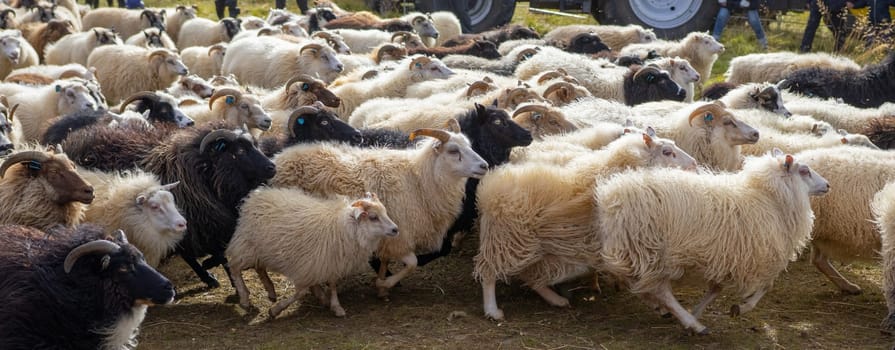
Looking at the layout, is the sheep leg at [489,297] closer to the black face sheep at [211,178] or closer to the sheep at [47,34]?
the black face sheep at [211,178]

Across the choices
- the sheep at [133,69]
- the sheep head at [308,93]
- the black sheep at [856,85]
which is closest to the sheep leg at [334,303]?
the sheep head at [308,93]

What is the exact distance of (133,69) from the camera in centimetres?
1205

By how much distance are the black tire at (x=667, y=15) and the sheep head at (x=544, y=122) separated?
30.6 ft

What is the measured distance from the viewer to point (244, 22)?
16406 mm

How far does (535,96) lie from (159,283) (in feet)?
14.4

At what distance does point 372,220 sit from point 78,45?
→ 936cm

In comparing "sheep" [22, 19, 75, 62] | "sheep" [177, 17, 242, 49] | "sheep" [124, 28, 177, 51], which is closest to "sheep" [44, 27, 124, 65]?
"sheep" [124, 28, 177, 51]

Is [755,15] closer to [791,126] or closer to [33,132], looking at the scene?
[791,126]

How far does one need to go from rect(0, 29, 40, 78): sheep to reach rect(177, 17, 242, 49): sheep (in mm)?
2886

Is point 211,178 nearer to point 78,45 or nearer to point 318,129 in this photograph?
point 318,129

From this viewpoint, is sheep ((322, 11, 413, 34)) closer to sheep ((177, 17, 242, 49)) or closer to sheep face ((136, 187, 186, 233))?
sheep ((177, 17, 242, 49))

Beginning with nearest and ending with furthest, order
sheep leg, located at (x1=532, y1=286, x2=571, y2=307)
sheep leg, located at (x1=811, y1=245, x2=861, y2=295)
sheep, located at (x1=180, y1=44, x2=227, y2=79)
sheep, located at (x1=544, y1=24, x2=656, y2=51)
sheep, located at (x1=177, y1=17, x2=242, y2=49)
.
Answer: sheep leg, located at (x1=532, y1=286, x2=571, y2=307), sheep leg, located at (x1=811, y1=245, x2=861, y2=295), sheep, located at (x1=180, y1=44, x2=227, y2=79), sheep, located at (x1=544, y1=24, x2=656, y2=51), sheep, located at (x1=177, y1=17, x2=242, y2=49)

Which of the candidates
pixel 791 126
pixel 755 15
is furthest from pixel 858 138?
pixel 755 15

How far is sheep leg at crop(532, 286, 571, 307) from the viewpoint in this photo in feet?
21.0
